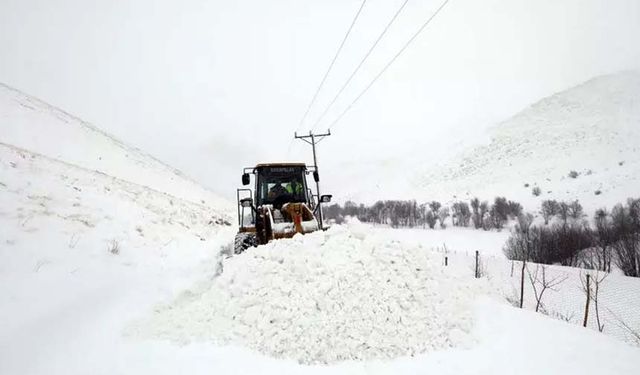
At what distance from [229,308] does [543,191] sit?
213ft

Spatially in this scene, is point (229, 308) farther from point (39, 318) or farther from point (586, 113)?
point (586, 113)

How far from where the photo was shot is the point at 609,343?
5.23 meters

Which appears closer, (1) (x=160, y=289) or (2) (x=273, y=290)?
(2) (x=273, y=290)

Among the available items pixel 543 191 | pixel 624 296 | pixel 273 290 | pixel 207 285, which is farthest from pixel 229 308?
pixel 543 191

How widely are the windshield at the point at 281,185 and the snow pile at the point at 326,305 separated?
324 cm

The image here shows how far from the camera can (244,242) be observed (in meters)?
8.80

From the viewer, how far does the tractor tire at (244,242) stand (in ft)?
28.5

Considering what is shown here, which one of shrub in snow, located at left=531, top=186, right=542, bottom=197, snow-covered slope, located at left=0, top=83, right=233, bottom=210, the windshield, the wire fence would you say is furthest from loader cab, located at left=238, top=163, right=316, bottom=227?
shrub in snow, located at left=531, top=186, right=542, bottom=197

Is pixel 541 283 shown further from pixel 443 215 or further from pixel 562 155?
pixel 562 155

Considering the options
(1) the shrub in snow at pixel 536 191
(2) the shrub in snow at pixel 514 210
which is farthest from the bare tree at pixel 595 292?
(1) the shrub in snow at pixel 536 191

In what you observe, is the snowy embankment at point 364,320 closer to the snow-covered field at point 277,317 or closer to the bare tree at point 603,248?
the snow-covered field at point 277,317

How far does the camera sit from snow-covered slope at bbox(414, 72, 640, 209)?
5166 cm

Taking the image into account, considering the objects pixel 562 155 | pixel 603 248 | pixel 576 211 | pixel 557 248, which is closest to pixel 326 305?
pixel 603 248

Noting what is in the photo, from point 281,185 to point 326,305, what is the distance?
5346 mm
